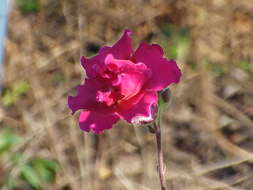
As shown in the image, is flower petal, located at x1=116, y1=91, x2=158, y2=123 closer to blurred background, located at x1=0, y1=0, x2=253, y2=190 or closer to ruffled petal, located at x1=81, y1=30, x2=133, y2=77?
ruffled petal, located at x1=81, y1=30, x2=133, y2=77

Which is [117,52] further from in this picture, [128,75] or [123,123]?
[123,123]

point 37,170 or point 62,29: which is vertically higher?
point 62,29

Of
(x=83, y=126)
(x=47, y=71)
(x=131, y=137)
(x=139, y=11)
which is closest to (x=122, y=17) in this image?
(x=139, y=11)

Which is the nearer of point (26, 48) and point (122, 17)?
point (122, 17)

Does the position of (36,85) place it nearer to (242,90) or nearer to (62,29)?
(62,29)

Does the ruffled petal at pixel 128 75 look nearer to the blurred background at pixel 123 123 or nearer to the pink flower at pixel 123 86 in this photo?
the pink flower at pixel 123 86

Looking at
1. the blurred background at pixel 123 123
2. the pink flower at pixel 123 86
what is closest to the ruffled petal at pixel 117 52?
the pink flower at pixel 123 86
